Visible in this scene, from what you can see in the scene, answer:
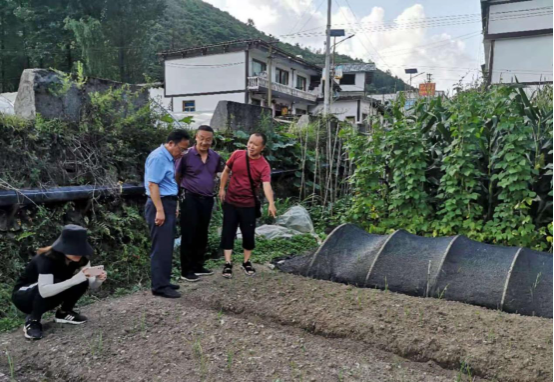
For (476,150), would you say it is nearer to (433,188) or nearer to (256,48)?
(433,188)

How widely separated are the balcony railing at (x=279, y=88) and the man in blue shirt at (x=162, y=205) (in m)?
21.6

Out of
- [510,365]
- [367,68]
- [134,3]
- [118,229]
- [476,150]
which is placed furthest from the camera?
[367,68]

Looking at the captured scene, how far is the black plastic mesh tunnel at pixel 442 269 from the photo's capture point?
3.64 metres

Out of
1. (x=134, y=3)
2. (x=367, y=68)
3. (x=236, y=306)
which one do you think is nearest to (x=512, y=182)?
(x=236, y=306)

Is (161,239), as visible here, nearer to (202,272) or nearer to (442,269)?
(202,272)

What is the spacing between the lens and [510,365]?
260 centimetres

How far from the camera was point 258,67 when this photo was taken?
26.4 metres

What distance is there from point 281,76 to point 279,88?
6.91ft

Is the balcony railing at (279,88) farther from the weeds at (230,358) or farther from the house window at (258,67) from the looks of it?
the weeds at (230,358)

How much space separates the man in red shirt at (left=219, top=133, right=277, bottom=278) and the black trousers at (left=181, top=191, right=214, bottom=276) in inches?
9.4

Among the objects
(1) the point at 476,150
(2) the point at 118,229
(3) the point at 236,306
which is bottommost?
(3) the point at 236,306

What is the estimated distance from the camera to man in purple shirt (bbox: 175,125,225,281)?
428 centimetres

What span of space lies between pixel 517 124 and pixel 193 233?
3871mm

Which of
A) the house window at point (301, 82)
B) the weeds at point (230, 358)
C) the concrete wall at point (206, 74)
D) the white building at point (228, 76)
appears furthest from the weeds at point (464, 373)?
the house window at point (301, 82)
